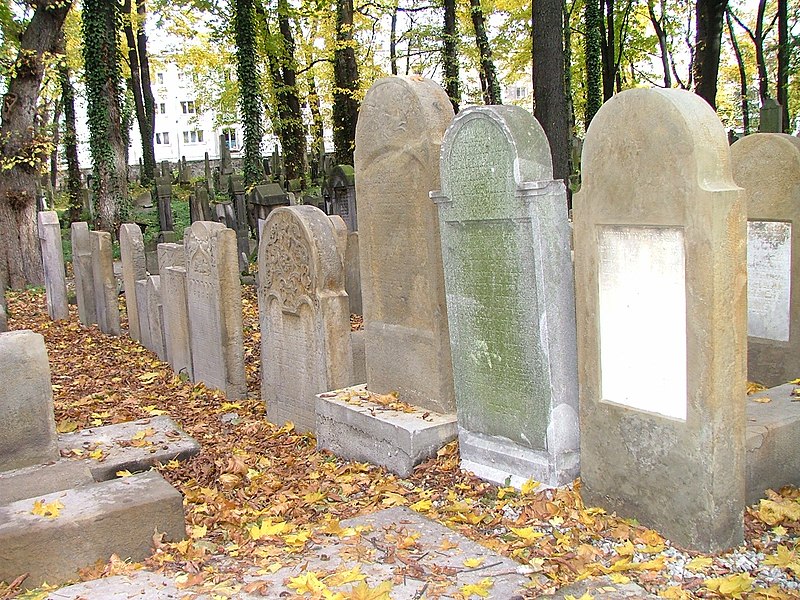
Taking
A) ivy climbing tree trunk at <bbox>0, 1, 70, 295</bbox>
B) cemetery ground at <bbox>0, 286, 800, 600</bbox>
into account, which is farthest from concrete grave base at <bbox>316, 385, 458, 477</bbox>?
ivy climbing tree trunk at <bbox>0, 1, 70, 295</bbox>

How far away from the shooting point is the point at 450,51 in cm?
2036

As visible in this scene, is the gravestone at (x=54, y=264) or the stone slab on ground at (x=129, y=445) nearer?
the stone slab on ground at (x=129, y=445)

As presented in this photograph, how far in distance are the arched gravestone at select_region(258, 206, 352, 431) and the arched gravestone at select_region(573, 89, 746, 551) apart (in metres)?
2.43

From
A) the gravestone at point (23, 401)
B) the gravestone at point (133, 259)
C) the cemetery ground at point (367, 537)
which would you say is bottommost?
the cemetery ground at point (367, 537)

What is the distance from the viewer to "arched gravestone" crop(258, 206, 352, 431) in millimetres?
6230

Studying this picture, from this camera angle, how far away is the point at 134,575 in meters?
3.81

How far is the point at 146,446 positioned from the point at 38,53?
10.7 m

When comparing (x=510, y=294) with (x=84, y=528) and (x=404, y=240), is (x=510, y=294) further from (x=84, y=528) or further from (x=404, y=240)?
(x=84, y=528)

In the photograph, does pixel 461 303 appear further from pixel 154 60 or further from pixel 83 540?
pixel 154 60

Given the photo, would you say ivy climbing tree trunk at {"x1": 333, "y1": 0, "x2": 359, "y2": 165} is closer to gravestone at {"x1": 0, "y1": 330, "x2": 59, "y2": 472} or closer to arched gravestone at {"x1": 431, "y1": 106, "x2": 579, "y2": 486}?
arched gravestone at {"x1": 431, "y1": 106, "x2": 579, "y2": 486}

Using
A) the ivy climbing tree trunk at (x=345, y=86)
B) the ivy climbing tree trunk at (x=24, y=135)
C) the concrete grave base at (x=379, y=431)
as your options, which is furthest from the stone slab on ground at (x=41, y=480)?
the ivy climbing tree trunk at (x=345, y=86)

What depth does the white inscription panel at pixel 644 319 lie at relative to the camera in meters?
3.82

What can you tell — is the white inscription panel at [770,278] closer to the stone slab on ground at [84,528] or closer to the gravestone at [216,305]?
the stone slab on ground at [84,528]

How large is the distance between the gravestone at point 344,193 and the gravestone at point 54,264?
4.84 m
